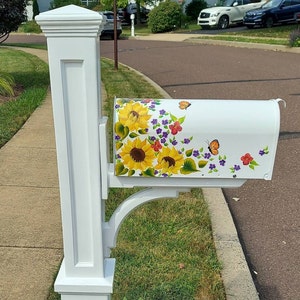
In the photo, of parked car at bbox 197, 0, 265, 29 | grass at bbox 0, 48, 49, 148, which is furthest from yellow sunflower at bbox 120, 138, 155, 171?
parked car at bbox 197, 0, 265, 29

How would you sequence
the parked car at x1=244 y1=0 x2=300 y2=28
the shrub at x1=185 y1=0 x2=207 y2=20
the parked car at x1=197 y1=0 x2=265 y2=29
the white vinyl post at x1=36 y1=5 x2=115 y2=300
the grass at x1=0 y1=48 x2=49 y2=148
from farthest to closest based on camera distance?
the shrub at x1=185 y1=0 x2=207 y2=20, the parked car at x1=197 y1=0 x2=265 y2=29, the parked car at x1=244 y1=0 x2=300 y2=28, the grass at x1=0 y1=48 x2=49 y2=148, the white vinyl post at x1=36 y1=5 x2=115 y2=300

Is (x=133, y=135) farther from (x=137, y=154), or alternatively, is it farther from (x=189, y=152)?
(x=189, y=152)

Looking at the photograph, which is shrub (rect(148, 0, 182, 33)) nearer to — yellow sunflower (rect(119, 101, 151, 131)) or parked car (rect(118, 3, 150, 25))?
parked car (rect(118, 3, 150, 25))

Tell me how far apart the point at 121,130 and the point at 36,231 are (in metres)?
2.07

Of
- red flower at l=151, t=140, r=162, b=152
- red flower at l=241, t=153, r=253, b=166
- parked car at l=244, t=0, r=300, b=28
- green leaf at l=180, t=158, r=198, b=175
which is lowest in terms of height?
parked car at l=244, t=0, r=300, b=28

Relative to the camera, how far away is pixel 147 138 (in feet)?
4.62

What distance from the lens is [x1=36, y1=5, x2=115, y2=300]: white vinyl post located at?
1.33m

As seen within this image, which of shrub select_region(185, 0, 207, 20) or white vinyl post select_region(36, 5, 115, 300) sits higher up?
white vinyl post select_region(36, 5, 115, 300)

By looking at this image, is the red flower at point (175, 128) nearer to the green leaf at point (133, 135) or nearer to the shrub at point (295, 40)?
the green leaf at point (133, 135)

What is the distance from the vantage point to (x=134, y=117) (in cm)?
141

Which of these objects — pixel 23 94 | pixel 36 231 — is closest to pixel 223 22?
pixel 23 94

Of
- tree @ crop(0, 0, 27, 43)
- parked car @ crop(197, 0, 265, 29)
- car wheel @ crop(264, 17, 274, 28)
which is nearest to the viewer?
tree @ crop(0, 0, 27, 43)

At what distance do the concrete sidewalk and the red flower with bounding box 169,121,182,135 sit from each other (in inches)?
56.9

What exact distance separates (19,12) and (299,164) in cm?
576
